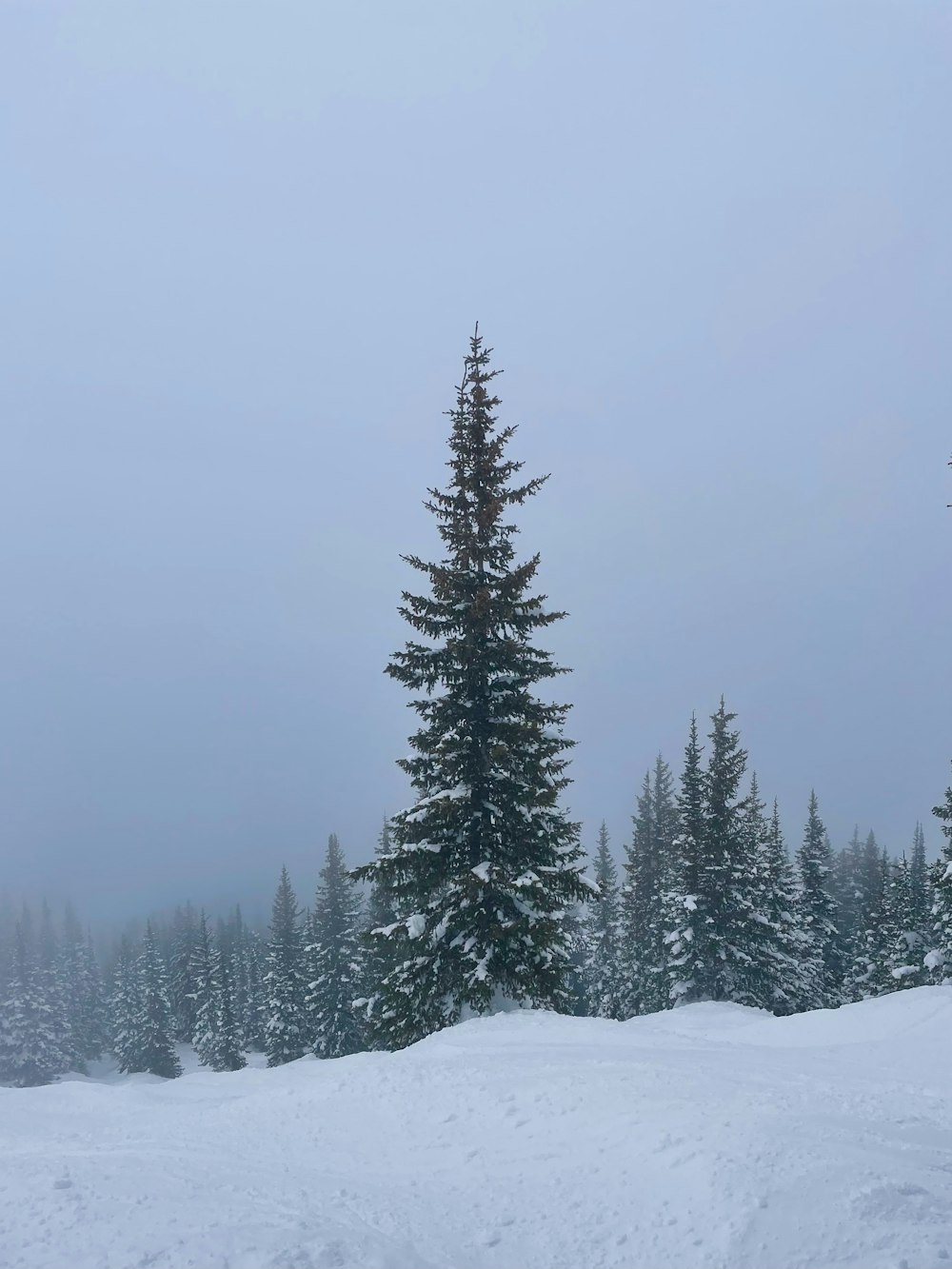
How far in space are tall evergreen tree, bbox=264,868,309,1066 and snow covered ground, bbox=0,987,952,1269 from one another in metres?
40.7

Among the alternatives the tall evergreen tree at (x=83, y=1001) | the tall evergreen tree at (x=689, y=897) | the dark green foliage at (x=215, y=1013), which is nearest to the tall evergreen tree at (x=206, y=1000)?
the dark green foliage at (x=215, y=1013)

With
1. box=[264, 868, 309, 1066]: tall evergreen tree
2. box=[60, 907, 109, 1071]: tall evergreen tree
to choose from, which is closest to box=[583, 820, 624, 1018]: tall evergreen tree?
box=[264, 868, 309, 1066]: tall evergreen tree

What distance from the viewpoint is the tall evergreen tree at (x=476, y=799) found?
1509 centimetres

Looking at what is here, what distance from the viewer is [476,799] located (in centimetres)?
1552

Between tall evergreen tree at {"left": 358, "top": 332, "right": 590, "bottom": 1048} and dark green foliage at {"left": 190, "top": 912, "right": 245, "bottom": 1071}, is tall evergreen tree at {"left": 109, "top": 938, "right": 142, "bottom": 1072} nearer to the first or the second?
dark green foliage at {"left": 190, "top": 912, "right": 245, "bottom": 1071}

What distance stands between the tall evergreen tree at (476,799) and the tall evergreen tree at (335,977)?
1089 inches

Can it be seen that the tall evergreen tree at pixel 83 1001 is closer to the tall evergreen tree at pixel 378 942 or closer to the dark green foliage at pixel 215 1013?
the dark green foliage at pixel 215 1013

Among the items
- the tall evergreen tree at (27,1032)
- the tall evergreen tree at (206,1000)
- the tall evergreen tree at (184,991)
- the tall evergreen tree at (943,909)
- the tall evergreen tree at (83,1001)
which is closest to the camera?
the tall evergreen tree at (943,909)

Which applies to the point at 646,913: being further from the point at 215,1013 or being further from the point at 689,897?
the point at 215,1013

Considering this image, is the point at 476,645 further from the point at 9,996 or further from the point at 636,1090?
the point at 9,996

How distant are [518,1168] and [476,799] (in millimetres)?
8807

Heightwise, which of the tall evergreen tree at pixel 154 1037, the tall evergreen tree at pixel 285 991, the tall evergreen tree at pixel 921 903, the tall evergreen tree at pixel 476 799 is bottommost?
the tall evergreen tree at pixel 154 1037

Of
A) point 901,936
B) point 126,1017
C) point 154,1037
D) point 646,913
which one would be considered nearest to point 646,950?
point 646,913

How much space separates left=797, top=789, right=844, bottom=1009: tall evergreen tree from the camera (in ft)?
133
